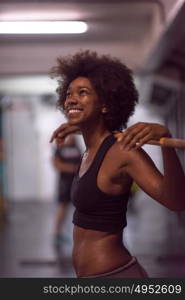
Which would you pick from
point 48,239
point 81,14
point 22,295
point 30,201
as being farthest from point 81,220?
point 30,201

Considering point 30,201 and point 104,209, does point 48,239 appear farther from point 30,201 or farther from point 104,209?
point 30,201

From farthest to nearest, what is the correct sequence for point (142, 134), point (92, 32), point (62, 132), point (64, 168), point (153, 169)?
point (64, 168), point (92, 32), point (62, 132), point (153, 169), point (142, 134)

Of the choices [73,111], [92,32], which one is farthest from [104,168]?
[92,32]

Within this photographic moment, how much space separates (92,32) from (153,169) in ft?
12.3

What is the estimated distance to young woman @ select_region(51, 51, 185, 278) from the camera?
5.32 feet

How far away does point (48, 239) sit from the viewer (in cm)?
607

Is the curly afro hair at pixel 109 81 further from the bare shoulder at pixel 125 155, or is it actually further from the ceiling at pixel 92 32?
the ceiling at pixel 92 32

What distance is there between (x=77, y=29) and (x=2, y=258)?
A: 1956mm

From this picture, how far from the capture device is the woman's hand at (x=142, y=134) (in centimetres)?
151

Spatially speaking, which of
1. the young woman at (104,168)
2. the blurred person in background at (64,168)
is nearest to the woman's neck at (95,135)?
the young woman at (104,168)

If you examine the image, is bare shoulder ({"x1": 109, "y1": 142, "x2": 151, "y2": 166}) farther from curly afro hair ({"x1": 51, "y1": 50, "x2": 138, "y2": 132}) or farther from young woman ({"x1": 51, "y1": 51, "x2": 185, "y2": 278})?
curly afro hair ({"x1": 51, "y1": 50, "x2": 138, "y2": 132})

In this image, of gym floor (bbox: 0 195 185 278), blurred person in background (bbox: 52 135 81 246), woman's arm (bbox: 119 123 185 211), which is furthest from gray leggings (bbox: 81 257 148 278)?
blurred person in background (bbox: 52 135 81 246)

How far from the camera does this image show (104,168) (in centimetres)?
166

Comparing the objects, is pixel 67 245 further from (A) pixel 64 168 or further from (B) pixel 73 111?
(B) pixel 73 111
